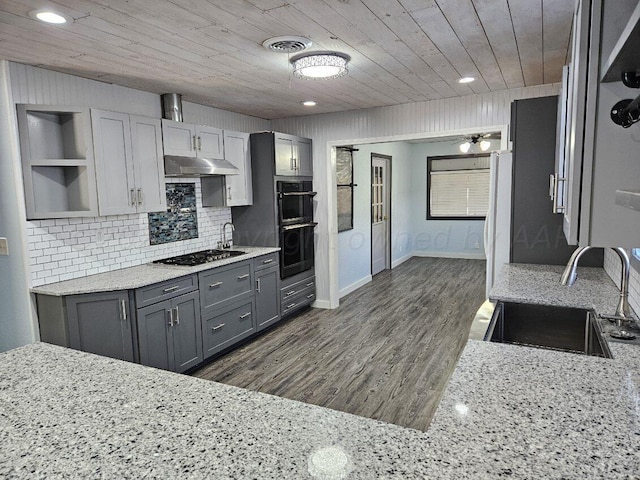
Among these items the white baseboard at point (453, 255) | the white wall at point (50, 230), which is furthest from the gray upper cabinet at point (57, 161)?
the white baseboard at point (453, 255)

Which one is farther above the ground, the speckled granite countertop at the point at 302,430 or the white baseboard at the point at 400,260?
the speckled granite countertop at the point at 302,430

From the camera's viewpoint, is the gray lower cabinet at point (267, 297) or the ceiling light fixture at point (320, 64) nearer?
the ceiling light fixture at point (320, 64)

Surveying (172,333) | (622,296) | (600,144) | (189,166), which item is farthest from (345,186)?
(600,144)

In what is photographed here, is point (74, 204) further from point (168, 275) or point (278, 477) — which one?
point (278, 477)

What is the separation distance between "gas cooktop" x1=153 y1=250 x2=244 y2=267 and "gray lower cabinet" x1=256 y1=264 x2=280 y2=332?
0.36 meters

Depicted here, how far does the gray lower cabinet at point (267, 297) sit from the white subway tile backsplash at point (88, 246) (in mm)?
849

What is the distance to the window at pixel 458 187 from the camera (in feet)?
28.6

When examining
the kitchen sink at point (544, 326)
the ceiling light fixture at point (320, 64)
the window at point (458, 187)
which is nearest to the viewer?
the kitchen sink at point (544, 326)

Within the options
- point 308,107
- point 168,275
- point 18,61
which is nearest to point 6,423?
point 168,275

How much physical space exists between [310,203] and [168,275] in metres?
2.32

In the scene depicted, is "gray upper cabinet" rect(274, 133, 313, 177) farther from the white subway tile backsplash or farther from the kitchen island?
the kitchen island

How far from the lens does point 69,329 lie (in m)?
2.89

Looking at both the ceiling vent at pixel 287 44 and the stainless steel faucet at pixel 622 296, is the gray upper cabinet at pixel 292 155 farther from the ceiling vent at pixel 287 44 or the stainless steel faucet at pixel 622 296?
the stainless steel faucet at pixel 622 296

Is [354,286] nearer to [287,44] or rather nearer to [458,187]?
[458,187]
